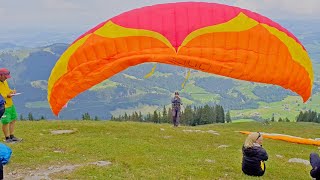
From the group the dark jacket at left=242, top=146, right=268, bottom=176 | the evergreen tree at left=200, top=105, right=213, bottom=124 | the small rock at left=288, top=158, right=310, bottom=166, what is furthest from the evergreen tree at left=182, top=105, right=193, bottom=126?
the dark jacket at left=242, top=146, right=268, bottom=176

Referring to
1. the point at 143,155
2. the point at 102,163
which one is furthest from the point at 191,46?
the point at 143,155

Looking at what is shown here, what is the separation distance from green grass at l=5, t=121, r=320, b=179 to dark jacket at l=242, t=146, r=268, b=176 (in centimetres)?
44

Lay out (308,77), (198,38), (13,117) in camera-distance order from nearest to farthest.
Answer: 1. (198,38)
2. (308,77)
3. (13,117)

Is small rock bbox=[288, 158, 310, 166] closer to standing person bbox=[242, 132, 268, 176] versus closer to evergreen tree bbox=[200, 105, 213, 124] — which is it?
standing person bbox=[242, 132, 268, 176]

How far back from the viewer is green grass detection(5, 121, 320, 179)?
18391 mm

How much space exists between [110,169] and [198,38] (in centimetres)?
687

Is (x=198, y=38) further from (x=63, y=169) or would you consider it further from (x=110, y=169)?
(x=63, y=169)

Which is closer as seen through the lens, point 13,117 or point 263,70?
point 263,70

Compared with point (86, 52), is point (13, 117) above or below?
below

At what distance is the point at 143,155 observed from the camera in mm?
22172

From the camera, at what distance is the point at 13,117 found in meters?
22.9

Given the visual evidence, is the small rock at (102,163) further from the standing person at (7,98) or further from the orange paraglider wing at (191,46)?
the standing person at (7,98)

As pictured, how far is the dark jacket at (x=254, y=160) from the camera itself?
17.3m

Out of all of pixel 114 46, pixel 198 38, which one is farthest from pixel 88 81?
pixel 198 38
